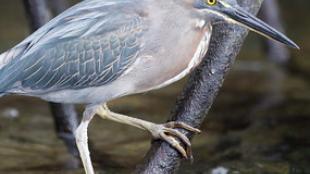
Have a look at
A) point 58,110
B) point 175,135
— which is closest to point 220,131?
point 58,110

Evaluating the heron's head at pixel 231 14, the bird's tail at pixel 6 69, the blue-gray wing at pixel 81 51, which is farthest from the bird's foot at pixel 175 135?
the bird's tail at pixel 6 69

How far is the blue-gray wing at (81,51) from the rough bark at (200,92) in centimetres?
30

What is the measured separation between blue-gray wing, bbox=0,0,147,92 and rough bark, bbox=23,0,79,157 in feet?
3.34

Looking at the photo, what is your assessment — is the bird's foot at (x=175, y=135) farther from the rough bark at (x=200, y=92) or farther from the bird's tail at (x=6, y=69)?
the bird's tail at (x=6, y=69)

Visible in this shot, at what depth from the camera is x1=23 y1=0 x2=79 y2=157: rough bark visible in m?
4.68

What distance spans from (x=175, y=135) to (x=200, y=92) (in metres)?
0.22

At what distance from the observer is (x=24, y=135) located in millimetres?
5410

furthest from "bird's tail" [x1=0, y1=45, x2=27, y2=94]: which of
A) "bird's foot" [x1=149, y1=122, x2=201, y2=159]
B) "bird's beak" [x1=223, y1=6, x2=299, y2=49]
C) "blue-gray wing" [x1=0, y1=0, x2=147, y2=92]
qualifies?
"bird's beak" [x1=223, y1=6, x2=299, y2=49]

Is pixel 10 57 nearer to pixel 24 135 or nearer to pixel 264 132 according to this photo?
pixel 24 135

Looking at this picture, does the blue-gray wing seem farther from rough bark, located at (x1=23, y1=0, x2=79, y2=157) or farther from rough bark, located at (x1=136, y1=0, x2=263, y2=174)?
rough bark, located at (x1=23, y1=0, x2=79, y2=157)

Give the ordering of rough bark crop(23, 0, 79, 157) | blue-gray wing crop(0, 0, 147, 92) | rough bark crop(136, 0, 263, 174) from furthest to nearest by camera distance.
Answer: rough bark crop(23, 0, 79, 157)
blue-gray wing crop(0, 0, 147, 92)
rough bark crop(136, 0, 263, 174)

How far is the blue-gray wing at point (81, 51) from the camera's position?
11.6 feet

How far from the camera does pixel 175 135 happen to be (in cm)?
353

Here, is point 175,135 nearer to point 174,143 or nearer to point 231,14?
point 174,143
